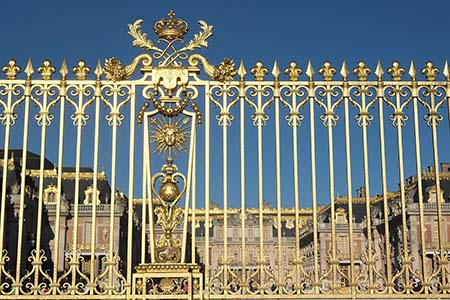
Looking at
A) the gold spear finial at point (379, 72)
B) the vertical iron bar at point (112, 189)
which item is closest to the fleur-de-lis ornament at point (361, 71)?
the gold spear finial at point (379, 72)

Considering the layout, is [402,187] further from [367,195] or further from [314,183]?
[314,183]

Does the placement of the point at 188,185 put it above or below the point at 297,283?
above

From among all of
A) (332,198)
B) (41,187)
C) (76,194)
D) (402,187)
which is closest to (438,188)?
(402,187)

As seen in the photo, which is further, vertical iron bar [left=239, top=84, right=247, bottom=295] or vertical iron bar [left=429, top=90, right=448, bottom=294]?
vertical iron bar [left=429, top=90, right=448, bottom=294]

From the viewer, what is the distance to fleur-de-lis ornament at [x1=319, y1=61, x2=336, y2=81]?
24.7ft

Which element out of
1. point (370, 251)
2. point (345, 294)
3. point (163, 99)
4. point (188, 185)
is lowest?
point (345, 294)

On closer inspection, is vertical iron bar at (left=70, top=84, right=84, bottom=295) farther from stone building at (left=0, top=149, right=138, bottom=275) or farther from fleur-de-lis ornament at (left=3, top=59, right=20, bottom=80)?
stone building at (left=0, top=149, right=138, bottom=275)

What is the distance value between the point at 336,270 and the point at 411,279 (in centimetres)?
84

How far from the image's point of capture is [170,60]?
25.0 ft

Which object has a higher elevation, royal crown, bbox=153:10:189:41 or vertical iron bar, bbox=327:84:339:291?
royal crown, bbox=153:10:189:41

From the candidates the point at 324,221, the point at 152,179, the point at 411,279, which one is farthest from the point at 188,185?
the point at 324,221

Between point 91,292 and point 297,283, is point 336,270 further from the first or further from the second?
point 91,292

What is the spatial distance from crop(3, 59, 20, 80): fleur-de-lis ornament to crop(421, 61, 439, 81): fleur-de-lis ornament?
454 centimetres

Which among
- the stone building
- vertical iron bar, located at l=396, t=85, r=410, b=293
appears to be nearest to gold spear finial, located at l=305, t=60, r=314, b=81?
vertical iron bar, located at l=396, t=85, r=410, b=293
